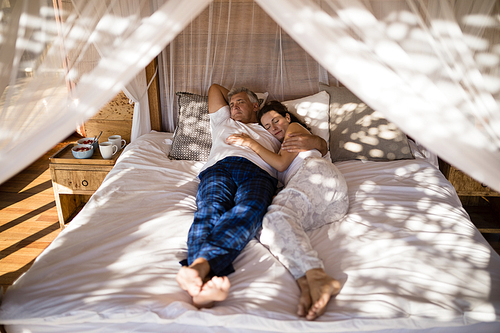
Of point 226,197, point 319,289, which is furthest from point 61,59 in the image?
point 319,289

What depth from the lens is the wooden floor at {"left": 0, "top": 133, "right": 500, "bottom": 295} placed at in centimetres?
220

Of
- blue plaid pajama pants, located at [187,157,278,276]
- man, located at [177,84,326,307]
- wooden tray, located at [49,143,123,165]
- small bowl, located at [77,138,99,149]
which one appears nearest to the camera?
man, located at [177,84,326,307]

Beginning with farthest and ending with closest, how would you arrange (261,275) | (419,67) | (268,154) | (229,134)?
(229,134), (268,154), (261,275), (419,67)

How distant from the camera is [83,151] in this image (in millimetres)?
2475

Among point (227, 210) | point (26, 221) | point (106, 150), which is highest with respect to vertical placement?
point (106, 150)

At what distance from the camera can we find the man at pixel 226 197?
4.17ft

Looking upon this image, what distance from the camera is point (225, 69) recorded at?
2.67 meters

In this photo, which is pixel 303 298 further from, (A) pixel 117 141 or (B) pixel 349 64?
(A) pixel 117 141

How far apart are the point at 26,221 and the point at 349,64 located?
2.64 meters

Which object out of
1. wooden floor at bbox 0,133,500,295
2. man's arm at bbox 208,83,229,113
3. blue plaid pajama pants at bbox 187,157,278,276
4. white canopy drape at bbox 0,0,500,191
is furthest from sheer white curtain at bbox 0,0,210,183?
wooden floor at bbox 0,133,500,295

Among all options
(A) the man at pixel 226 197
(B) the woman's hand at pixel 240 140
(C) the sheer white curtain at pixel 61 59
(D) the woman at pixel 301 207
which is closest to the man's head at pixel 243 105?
(A) the man at pixel 226 197

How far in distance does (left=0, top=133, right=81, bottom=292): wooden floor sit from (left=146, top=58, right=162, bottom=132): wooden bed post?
3.56 ft

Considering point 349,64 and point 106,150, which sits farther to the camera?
point 106,150

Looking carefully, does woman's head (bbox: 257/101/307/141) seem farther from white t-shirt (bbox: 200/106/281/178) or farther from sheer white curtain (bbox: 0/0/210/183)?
sheer white curtain (bbox: 0/0/210/183)
